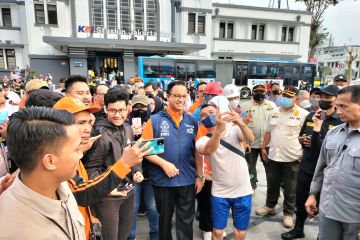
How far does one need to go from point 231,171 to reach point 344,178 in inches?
39.3

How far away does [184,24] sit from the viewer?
24547mm

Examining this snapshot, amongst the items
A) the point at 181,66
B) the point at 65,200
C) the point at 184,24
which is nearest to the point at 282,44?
the point at 184,24

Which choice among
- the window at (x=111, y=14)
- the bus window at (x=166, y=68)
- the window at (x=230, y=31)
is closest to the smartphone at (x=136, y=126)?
the bus window at (x=166, y=68)

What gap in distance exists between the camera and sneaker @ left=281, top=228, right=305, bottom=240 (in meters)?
3.38

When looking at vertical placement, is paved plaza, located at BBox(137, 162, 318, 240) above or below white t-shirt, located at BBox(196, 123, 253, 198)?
below

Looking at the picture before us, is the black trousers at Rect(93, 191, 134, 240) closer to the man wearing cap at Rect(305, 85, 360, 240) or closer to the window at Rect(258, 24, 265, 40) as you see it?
the man wearing cap at Rect(305, 85, 360, 240)

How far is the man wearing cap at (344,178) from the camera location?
2.15m

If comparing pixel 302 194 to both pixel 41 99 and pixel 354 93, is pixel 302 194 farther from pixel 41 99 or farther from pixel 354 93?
pixel 41 99

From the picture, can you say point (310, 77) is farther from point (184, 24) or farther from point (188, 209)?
point (188, 209)

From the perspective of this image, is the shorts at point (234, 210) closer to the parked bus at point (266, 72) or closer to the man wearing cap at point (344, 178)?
the man wearing cap at point (344, 178)

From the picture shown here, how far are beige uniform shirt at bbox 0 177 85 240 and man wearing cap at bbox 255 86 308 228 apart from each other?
329 cm

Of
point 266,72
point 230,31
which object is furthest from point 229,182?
point 230,31

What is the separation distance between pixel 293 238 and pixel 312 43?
32420mm

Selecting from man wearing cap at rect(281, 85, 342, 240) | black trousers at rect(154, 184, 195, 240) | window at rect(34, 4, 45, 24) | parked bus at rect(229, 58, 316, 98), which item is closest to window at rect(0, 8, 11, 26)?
window at rect(34, 4, 45, 24)
